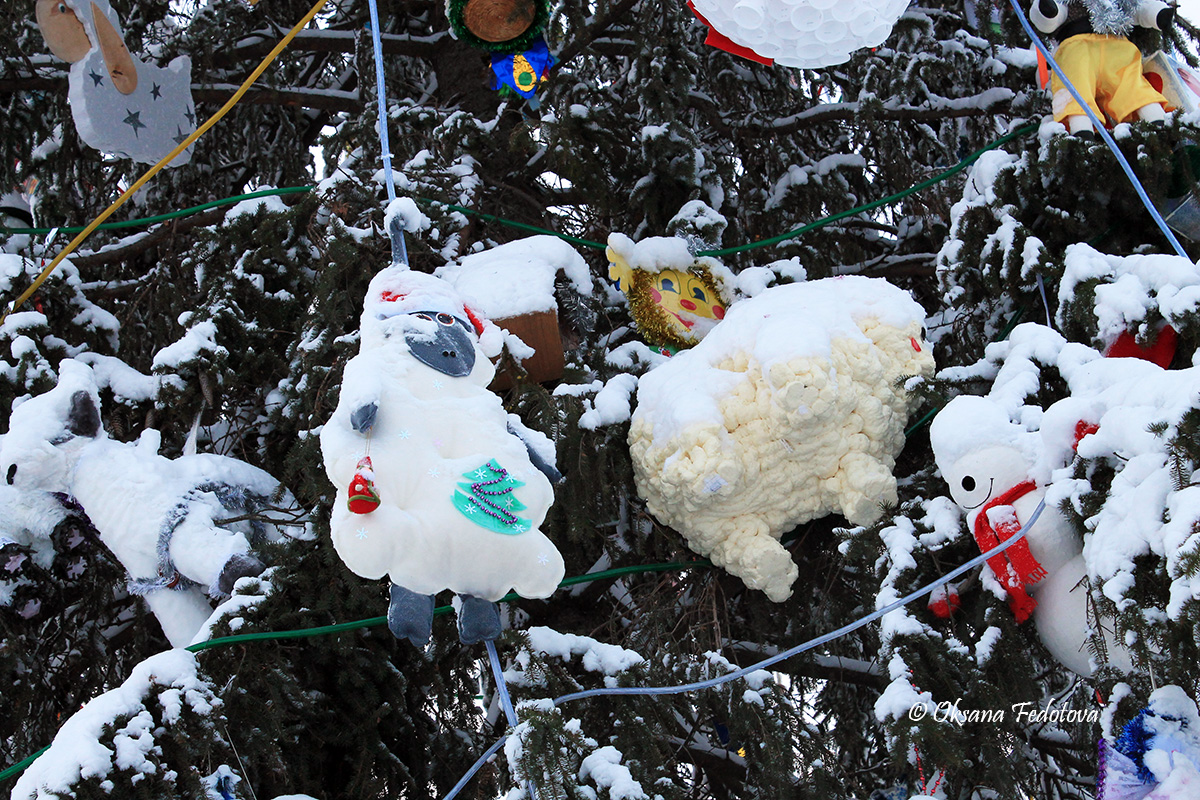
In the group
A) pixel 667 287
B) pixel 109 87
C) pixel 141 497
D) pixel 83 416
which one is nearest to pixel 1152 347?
pixel 667 287

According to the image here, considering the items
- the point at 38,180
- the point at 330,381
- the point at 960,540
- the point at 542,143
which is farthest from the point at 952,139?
the point at 38,180

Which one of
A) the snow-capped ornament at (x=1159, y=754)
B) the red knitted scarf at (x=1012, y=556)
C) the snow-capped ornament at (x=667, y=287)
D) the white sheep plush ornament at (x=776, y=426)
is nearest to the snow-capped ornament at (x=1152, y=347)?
the white sheep plush ornament at (x=776, y=426)

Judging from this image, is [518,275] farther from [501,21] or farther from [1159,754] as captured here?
[1159,754]

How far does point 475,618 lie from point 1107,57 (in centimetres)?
261

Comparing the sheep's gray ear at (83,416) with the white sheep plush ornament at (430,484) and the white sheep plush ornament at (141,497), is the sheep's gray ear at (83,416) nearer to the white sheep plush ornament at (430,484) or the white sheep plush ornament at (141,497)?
the white sheep plush ornament at (141,497)

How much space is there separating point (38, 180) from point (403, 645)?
2.79m

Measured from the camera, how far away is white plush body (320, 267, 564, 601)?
2037 mm

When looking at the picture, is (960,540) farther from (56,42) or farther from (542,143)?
(56,42)

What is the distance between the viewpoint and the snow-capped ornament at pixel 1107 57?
130 inches

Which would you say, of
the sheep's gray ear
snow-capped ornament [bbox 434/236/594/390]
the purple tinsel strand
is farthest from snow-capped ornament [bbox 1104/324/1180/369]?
the sheep's gray ear

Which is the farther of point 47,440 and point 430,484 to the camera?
point 47,440

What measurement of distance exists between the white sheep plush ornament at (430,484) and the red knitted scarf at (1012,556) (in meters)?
0.97

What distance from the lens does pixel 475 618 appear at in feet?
7.15

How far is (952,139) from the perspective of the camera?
504 cm
